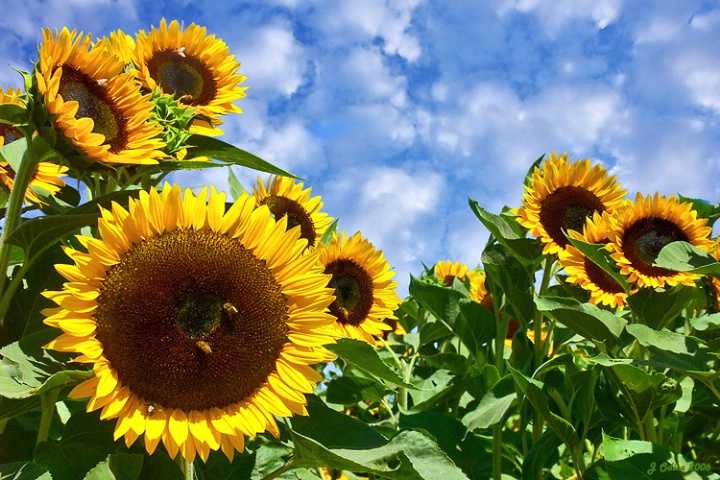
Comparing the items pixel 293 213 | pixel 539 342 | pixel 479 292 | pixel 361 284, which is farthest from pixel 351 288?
pixel 479 292

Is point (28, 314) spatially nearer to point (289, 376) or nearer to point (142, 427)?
point (142, 427)

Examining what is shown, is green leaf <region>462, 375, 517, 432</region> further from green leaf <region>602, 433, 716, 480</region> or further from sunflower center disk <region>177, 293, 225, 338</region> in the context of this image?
sunflower center disk <region>177, 293, 225, 338</region>

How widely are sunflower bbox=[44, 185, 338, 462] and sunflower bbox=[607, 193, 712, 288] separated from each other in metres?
1.52

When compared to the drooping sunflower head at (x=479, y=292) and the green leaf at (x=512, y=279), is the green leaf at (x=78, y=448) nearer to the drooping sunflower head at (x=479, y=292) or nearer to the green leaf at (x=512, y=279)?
the green leaf at (x=512, y=279)

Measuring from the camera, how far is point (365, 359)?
1.44 meters

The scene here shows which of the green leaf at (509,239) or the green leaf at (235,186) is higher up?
the green leaf at (509,239)

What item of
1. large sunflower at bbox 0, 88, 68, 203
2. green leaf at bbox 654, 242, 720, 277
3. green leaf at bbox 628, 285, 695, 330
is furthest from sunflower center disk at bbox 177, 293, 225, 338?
green leaf at bbox 628, 285, 695, 330

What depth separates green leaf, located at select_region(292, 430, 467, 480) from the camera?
3.97ft

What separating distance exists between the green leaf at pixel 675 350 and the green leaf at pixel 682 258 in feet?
0.65

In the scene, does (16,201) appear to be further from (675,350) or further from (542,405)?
(675,350)

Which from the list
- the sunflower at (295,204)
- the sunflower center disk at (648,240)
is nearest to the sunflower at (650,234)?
the sunflower center disk at (648,240)

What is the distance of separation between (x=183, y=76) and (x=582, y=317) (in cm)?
145

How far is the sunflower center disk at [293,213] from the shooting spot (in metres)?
2.22

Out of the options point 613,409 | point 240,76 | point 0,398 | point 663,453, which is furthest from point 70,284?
point 613,409
